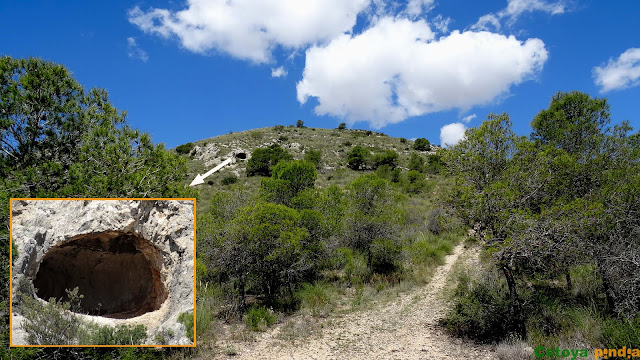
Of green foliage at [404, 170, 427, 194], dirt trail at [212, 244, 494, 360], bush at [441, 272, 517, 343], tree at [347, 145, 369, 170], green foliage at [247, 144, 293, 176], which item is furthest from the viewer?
tree at [347, 145, 369, 170]

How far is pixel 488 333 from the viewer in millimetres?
8773

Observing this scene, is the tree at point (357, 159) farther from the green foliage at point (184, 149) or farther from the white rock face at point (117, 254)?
the white rock face at point (117, 254)

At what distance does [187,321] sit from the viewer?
608cm

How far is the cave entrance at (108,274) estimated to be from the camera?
6.07 m

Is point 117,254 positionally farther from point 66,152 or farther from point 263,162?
point 263,162

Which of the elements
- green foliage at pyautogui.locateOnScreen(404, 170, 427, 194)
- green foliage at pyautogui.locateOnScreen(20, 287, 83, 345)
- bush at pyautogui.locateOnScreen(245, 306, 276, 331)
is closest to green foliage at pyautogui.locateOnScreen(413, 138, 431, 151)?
green foliage at pyautogui.locateOnScreen(404, 170, 427, 194)

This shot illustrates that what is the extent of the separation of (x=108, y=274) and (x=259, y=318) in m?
4.47

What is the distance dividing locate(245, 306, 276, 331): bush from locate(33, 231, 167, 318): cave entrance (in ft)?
11.9

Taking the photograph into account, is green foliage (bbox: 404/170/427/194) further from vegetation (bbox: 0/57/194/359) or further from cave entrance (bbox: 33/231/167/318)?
cave entrance (bbox: 33/231/167/318)

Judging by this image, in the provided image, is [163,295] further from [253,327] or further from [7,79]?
[7,79]

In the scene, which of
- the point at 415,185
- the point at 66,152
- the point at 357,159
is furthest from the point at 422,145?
the point at 66,152

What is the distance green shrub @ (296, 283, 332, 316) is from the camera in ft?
36.8

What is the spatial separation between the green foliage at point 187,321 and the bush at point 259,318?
3.78 m

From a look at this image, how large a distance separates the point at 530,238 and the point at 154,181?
8198 mm
